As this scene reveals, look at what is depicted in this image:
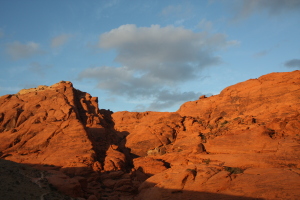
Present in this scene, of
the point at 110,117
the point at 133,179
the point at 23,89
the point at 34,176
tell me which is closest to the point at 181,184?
the point at 133,179

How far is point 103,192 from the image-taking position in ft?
118

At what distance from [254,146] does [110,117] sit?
41.8 m

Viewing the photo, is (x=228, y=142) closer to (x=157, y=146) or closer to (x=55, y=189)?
(x=157, y=146)

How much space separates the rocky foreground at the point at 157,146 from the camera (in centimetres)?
2840

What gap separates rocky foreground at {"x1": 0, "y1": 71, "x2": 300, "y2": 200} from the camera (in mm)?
28395

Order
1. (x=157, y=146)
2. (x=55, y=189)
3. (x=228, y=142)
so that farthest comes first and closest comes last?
(x=157, y=146)
(x=228, y=142)
(x=55, y=189)

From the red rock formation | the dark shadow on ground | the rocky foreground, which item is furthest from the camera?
the rocky foreground

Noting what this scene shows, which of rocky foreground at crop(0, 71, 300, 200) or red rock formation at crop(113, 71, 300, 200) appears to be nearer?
red rock formation at crop(113, 71, 300, 200)

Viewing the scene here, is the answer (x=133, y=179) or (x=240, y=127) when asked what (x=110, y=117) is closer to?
(x=133, y=179)

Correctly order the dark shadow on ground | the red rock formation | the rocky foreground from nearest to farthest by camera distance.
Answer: the dark shadow on ground → the red rock formation → the rocky foreground

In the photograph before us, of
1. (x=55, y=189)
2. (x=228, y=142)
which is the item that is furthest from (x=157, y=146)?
(x=55, y=189)

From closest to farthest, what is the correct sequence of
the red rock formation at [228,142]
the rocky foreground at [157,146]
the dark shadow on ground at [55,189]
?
the dark shadow on ground at [55,189], the red rock formation at [228,142], the rocky foreground at [157,146]

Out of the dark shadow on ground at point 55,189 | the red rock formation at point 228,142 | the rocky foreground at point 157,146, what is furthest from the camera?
the rocky foreground at point 157,146

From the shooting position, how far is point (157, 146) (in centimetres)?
5209
